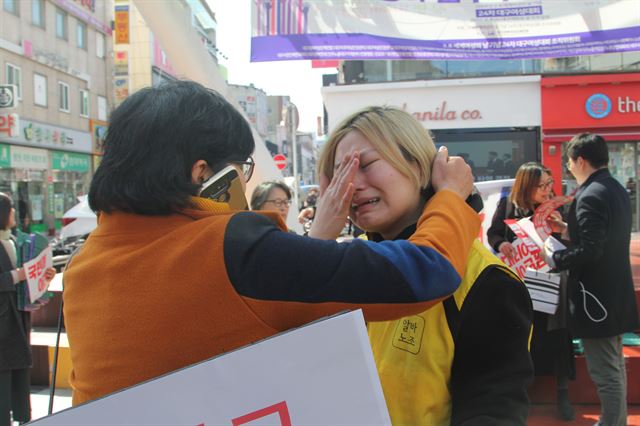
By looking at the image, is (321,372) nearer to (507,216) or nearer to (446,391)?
(446,391)

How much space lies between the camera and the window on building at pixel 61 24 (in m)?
26.7

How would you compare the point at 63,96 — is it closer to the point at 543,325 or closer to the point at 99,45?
the point at 99,45

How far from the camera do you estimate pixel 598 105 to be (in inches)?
491

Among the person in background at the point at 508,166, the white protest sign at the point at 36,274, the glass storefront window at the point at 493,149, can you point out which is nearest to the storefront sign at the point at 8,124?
the glass storefront window at the point at 493,149

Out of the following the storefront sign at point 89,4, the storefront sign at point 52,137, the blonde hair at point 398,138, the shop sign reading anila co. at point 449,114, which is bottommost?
the blonde hair at point 398,138

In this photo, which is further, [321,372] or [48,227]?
[48,227]

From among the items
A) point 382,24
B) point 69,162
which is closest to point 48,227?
point 69,162

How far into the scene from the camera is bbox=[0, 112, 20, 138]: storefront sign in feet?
69.4

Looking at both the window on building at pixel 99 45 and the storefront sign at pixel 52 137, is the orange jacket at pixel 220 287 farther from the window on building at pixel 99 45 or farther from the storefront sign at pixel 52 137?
the window on building at pixel 99 45

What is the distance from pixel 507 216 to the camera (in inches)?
181

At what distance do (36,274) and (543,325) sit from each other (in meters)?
3.68

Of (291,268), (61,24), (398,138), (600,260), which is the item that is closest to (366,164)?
(398,138)

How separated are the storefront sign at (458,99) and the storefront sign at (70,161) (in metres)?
18.0

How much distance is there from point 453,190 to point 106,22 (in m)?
34.0
